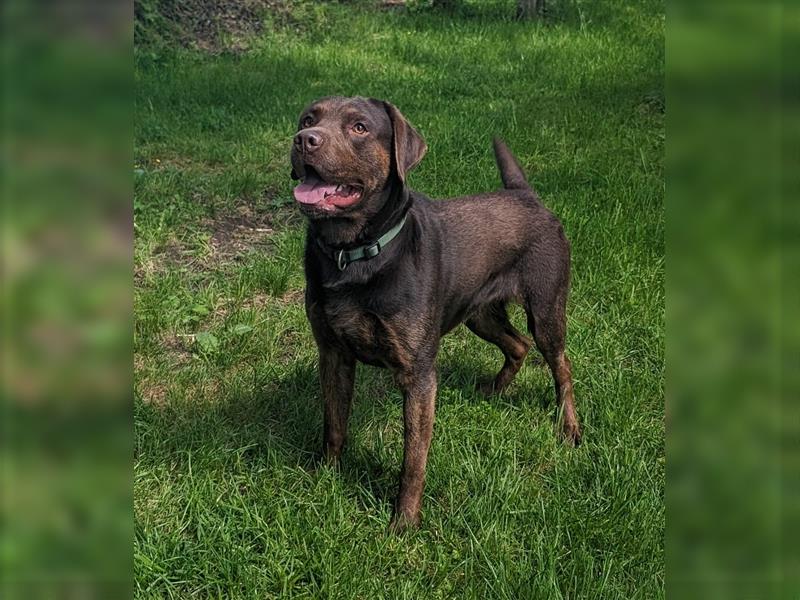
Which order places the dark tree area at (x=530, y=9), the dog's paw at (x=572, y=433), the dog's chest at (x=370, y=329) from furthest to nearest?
the dark tree area at (x=530, y=9) < the dog's paw at (x=572, y=433) < the dog's chest at (x=370, y=329)

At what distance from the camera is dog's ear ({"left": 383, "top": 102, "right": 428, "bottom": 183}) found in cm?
325

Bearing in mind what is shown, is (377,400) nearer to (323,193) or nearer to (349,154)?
(323,193)

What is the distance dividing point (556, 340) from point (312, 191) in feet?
5.54

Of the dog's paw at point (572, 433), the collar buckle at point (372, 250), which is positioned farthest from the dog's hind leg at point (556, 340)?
the collar buckle at point (372, 250)

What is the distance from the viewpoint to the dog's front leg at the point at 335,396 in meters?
3.60

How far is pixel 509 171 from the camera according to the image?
14.4 ft

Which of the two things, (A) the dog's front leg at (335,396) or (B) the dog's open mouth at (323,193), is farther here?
(A) the dog's front leg at (335,396)

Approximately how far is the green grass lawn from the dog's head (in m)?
1.30

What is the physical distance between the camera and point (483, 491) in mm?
3389

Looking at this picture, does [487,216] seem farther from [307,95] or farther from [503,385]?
[307,95]

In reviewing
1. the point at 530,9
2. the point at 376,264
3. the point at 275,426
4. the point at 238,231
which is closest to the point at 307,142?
the point at 376,264
